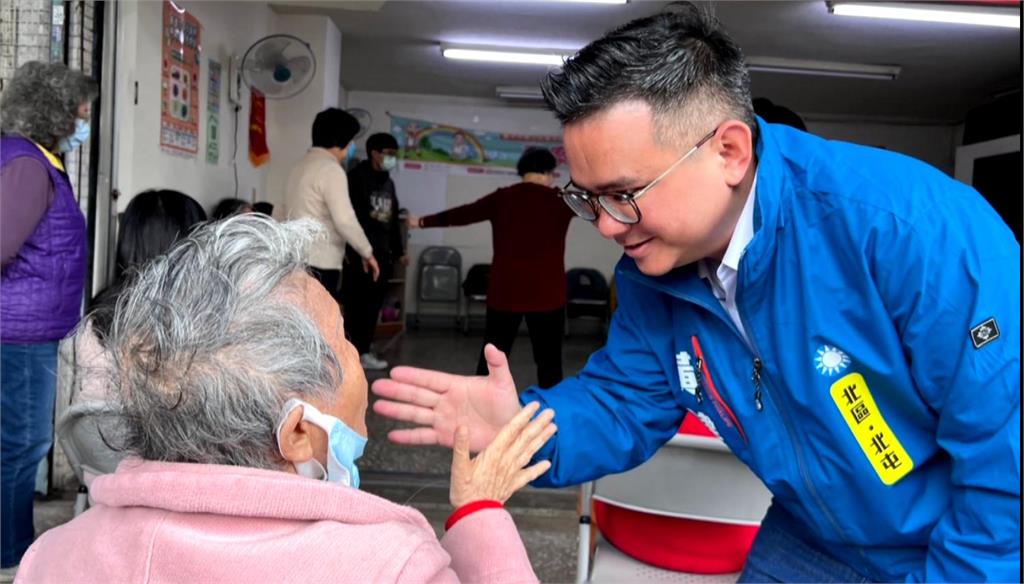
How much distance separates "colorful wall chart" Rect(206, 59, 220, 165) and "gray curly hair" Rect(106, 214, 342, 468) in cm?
422

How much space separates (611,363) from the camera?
65.4 inches

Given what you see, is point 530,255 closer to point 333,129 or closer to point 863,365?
point 333,129

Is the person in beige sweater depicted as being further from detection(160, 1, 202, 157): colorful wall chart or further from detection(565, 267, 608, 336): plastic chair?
detection(565, 267, 608, 336): plastic chair

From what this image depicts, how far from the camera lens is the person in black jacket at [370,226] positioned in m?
6.07

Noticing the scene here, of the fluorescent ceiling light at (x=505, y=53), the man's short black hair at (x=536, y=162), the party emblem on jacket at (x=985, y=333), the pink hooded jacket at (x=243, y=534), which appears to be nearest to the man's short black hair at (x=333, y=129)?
the man's short black hair at (x=536, y=162)

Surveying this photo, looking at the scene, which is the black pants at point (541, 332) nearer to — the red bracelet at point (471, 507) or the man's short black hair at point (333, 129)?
the man's short black hair at point (333, 129)

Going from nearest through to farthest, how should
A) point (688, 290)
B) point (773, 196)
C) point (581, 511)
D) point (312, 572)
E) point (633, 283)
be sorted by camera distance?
1. point (312, 572)
2. point (773, 196)
3. point (688, 290)
4. point (633, 283)
5. point (581, 511)

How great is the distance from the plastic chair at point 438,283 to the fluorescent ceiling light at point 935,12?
562 centimetres

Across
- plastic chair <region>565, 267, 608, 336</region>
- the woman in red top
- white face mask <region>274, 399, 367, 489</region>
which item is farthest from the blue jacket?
plastic chair <region>565, 267, 608, 336</region>

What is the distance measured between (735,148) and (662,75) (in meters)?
0.16

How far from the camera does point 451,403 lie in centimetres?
154

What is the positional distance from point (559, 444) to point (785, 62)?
24.3ft

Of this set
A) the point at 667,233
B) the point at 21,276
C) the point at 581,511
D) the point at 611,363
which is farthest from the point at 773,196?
the point at 21,276

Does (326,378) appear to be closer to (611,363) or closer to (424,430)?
(424,430)
